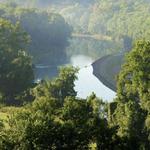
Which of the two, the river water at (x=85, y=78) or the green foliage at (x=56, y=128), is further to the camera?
the river water at (x=85, y=78)

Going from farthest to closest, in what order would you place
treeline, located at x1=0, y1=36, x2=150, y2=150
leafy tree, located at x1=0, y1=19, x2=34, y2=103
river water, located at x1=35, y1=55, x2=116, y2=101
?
river water, located at x1=35, y1=55, x2=116, y2=101 < leafy tree, located at x1=0, y1=19, x2=34, y2=103 < treeline, located at x1=0, y1=36, x2=150, y2=150

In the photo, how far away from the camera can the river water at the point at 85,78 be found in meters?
114

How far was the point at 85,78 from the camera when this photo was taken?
136250 mm

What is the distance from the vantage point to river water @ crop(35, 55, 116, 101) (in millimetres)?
113875

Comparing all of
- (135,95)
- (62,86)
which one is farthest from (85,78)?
(135,95)

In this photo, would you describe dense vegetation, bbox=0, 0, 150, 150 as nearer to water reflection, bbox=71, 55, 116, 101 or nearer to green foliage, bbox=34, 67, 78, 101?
green foliage, bbox=34, 67, 78, 101

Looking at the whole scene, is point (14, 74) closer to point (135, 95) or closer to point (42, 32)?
point (135, 95)

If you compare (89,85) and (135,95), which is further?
(89,85)

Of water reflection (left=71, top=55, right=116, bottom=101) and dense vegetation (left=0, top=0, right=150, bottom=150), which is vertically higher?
dense vegetation (left=0, top=0, right=150, bottom=150)

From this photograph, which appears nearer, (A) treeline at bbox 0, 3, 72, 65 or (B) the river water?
(B) the river water

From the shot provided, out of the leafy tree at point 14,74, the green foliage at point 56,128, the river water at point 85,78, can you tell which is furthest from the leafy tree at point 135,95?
the river water at point 85,78

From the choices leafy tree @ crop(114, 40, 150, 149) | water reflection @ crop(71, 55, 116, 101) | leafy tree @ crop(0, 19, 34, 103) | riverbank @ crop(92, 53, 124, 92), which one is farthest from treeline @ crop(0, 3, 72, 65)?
leafy tree @ crop(114, 40, 150, 149)

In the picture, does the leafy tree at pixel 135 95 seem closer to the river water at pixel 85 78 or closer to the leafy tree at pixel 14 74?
the leafy tree at pixel 14 74

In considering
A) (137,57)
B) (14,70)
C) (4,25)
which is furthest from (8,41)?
(137,57)
